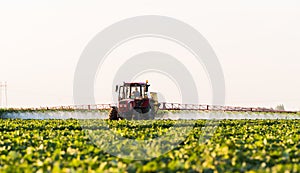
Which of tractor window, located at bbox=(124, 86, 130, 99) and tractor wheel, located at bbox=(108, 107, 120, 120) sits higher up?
tractor window, located at bbox=(124, 86, 130, 99)

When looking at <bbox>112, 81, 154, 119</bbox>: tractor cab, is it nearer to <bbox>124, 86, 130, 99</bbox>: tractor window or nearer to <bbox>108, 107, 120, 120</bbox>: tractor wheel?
<bbox>124, 86, 130, 99</bbox>: tractor window

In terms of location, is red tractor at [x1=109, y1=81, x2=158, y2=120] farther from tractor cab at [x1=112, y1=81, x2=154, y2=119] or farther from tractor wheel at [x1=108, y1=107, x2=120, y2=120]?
tractor wheel at [x1=108, y1=107, x2=120, y2=120]

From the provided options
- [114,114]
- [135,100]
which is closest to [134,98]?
[135,100]

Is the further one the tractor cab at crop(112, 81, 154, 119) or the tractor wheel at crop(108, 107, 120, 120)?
the tractor wheel at crop(108, 107, 120, 120)

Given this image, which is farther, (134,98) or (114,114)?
(114,114)

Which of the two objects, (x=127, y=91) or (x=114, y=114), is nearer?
(x=127, y=91)

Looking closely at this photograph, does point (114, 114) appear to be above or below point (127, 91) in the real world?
below

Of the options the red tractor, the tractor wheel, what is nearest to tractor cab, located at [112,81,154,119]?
the red tractor

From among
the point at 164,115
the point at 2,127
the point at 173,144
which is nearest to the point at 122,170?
the point at 173,144

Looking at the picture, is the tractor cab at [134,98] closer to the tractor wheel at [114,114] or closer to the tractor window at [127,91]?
the tractor window at [127,91]

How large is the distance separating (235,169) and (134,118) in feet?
68.3

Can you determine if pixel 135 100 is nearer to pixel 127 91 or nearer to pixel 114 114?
pixel 127 91

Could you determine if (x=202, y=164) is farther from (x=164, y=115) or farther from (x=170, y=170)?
(x=164, y=115)

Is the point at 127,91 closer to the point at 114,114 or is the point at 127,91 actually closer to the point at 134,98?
the point at 134,98
